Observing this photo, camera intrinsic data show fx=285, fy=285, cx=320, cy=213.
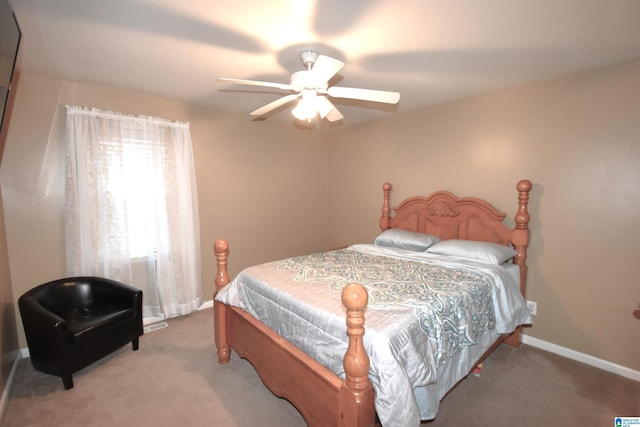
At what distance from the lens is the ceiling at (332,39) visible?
1.55m

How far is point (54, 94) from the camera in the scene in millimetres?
2523

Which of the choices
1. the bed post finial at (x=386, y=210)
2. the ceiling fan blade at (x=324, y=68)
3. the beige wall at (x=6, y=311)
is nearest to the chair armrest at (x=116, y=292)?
the beige wall at (x=6, y=311)

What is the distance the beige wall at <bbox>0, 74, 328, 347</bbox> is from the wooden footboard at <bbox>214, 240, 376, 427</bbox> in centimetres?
134

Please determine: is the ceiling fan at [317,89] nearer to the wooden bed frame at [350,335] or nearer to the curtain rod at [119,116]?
the wooden bed frame at [350,335]

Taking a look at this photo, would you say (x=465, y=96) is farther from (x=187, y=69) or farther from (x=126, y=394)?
(x=126, y=394)

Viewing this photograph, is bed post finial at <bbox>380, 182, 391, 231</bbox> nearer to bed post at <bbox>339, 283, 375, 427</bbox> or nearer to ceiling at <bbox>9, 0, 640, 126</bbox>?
ceiling at <bbox>9, 0, 640, 126</bbox>

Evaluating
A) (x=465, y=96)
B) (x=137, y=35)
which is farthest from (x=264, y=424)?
(x=465, y=96)

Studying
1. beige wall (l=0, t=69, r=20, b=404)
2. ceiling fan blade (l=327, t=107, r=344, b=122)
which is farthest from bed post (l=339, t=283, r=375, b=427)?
beige wall (l=0, t=69, r=20, b=404)

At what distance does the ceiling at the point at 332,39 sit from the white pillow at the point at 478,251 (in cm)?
150

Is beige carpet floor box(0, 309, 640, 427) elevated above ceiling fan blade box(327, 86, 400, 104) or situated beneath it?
situated beneath

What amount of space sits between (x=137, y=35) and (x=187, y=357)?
2505mm

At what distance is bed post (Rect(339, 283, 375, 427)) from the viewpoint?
1.24 m

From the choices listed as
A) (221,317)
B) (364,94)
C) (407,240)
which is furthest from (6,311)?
(407,240)

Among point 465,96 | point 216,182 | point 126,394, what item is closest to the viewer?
point 126,394
